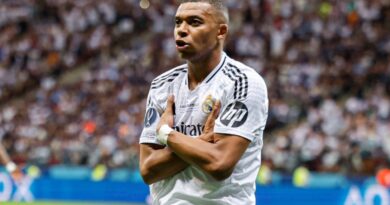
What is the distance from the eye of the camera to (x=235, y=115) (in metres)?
4.58

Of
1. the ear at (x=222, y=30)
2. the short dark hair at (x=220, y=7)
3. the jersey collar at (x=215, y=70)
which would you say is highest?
the short dark hair at (x=220, y=7)

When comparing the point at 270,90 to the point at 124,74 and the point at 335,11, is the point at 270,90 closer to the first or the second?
the point at 335,11

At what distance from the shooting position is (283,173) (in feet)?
63.1

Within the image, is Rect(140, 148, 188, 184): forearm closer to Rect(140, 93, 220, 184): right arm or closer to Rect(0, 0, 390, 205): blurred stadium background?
Rect(140, 93, 220, 184): right arm

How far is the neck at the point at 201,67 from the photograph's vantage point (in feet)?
15.6

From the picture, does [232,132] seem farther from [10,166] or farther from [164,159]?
[10,166]

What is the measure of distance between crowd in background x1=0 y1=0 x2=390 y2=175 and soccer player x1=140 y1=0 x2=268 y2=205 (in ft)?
45.9

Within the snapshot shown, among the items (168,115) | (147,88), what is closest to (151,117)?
(168,115)

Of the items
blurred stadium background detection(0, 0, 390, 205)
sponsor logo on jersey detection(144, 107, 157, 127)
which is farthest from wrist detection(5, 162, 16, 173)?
sponsor logo on jersey detection(144, 107, 157, 127)

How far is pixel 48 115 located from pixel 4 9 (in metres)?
6.19

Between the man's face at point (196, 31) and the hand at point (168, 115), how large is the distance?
0.27 metres

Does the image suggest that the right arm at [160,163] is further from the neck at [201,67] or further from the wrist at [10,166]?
the wrist at [10,166]

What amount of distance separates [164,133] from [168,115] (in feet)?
0.55

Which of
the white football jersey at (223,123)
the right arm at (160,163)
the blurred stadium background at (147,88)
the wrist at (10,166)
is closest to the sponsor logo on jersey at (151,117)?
the white football jersey at (223,123)
